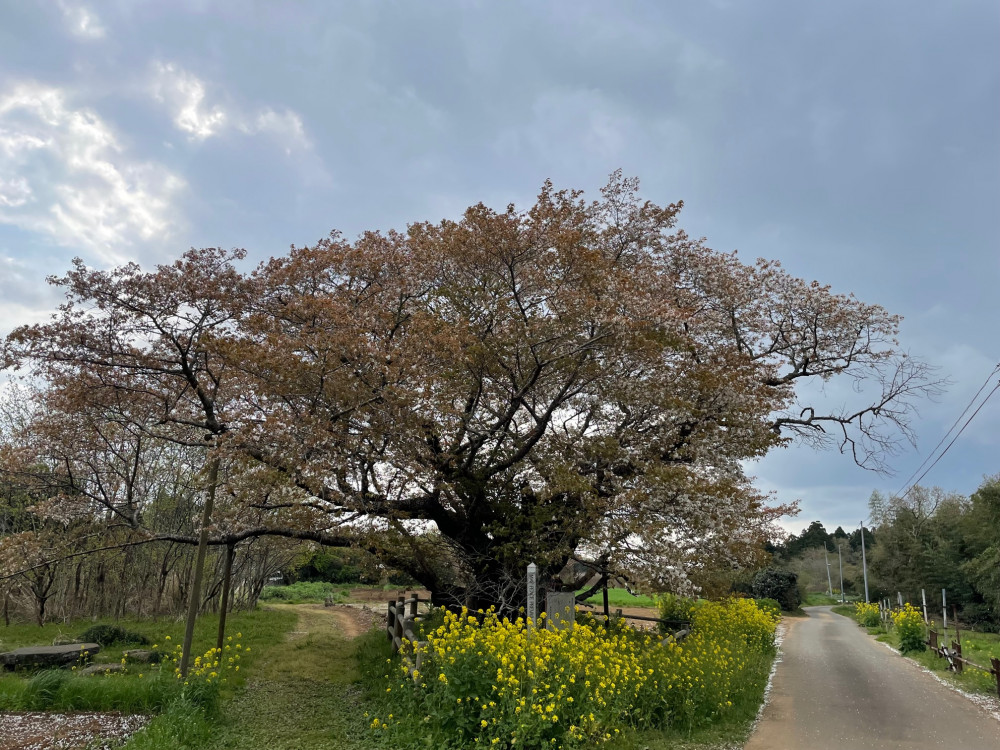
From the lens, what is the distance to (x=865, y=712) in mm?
8469

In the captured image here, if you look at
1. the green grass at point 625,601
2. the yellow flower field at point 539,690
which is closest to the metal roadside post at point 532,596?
the yellow flower field at point 539,690

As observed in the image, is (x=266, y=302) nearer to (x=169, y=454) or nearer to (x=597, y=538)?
(x=597, y=538)

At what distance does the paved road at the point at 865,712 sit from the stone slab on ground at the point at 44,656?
9.53 m

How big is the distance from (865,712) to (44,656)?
11.8 meters

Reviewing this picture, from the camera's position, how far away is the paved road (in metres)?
6.98

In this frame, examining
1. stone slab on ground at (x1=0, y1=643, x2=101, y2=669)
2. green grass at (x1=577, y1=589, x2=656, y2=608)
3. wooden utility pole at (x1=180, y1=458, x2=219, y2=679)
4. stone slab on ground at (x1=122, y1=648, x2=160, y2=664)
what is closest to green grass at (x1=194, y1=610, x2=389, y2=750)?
wooden utility pole at (x1=180, y1=458, x2=219, y2=679)

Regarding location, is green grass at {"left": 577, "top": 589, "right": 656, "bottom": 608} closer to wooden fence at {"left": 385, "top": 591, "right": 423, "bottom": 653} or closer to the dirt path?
wooden fence at {"left": 385, "top": 591, "right": 423, "bottom": 653}

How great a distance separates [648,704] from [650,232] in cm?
842

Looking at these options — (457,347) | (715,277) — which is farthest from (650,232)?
(457,347)

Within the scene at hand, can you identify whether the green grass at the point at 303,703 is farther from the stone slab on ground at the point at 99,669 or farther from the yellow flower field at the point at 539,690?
the stone slab on ground at the point at 99,669

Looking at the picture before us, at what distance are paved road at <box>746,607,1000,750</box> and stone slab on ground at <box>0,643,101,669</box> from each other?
9528 mm

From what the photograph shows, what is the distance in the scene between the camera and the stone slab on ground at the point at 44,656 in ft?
28.5

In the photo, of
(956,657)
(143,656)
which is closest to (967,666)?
(956,657)

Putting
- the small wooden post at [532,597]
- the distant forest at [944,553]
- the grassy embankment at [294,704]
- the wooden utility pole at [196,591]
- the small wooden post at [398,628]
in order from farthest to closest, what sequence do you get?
the distant forest at [944,553] < the small wooden post at [398,628] < the wooden utility pole at [196,591] < the small wooden post at [532,597] < the grassy embankment at [294,704]
